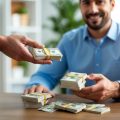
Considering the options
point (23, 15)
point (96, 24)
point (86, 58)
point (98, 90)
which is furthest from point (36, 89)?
point (23, 15)

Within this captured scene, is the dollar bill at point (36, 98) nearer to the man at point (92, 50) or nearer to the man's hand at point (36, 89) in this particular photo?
the man's hand at point (36, 89)

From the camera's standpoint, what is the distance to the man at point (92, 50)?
233 cm

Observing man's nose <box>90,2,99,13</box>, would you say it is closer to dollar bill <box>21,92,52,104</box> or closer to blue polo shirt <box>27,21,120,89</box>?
blue polo shirt <box>27,21,120,89</box>

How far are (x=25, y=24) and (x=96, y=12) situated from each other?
2.21 m

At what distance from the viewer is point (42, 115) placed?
5.33ft

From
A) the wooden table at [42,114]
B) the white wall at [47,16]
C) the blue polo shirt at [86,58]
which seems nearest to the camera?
the wooden table at [42,114]

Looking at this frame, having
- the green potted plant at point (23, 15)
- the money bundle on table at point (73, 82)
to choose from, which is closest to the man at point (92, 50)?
the money bundle on table at point (73, 82)

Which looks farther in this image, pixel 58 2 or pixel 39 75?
pixel 58 2

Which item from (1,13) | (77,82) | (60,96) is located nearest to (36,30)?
(1,13)

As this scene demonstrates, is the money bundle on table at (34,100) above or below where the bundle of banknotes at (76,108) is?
above

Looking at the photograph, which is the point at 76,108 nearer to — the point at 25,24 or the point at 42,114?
the point at 42,114

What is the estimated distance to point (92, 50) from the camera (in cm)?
241

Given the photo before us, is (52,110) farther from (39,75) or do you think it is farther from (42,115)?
(39,75)

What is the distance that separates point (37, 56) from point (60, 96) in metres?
0.37
